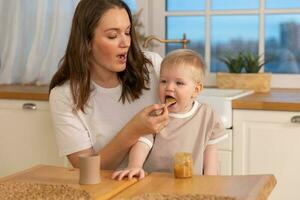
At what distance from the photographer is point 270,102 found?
2.50 meters

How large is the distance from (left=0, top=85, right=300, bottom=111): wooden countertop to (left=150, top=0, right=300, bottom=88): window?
25cm

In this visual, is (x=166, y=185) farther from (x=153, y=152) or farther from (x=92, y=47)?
(x=92, y=47)

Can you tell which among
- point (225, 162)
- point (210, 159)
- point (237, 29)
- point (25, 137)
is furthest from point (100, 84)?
point (237, 29)

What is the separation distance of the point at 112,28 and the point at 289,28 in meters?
1.61

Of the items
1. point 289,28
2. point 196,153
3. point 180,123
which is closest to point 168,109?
point 180,123

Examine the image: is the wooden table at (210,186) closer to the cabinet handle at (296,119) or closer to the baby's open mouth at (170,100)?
the baby's open mouth at (170,100)

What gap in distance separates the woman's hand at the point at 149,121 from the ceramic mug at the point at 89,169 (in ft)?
1.08

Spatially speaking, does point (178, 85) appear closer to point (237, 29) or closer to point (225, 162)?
point (225, 162)

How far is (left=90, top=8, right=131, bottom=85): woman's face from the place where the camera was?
1907 mm

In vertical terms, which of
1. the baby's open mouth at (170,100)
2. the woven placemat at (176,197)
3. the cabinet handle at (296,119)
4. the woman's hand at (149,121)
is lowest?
the cabinet handle at (296,119)

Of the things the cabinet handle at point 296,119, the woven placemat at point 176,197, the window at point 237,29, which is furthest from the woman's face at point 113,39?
the window at point 237,29

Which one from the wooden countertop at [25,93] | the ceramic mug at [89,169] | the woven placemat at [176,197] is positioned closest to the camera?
the woven placemat at [176,197]

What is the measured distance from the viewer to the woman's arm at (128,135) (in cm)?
175

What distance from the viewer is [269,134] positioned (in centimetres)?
254
